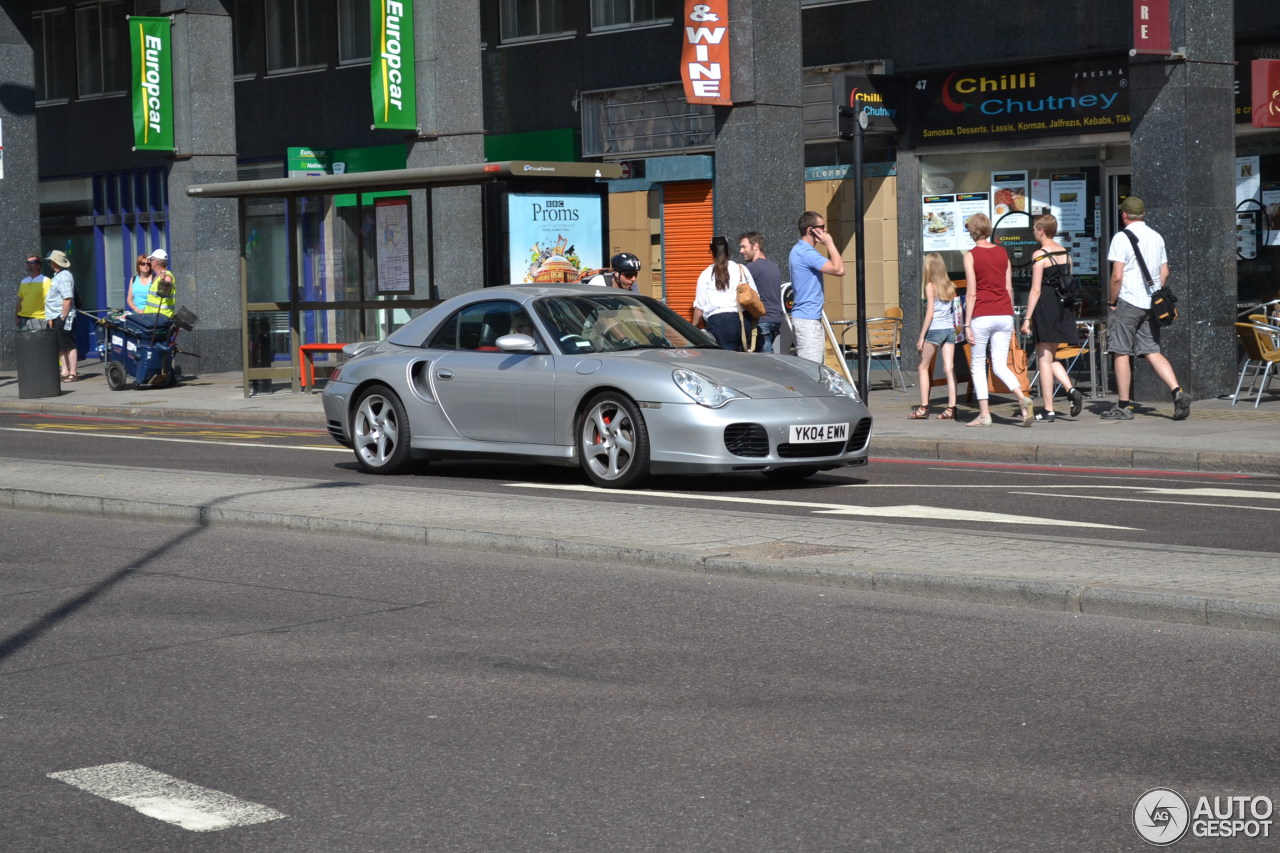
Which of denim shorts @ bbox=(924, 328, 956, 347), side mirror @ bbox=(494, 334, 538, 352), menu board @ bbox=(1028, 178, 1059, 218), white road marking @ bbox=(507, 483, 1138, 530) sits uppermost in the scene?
menu board @ bbox=(1028, 178, 1059, 218)

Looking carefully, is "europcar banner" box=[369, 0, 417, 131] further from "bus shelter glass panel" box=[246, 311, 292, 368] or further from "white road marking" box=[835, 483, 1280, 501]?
"white road marking" box=[835, 483, 1280, 501]

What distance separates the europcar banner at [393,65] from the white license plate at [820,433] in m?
13.1

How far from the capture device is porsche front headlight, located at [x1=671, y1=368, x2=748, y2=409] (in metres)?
11.9

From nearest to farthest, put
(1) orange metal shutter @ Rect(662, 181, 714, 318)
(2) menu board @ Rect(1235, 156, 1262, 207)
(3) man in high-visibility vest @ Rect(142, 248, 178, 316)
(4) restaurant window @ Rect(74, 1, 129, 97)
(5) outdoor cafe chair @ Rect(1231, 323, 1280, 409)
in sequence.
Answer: (5) outdoor cafe chair @ Rect(1231, 323, 1280, 409) → (2) menu board @ Rect(1235, 156, 1262, 207) → (3) man in high-visibility vest @ Rect(142, 248, 178, 316) → (1) orange metal shutter @ Rect(662, 181, 714, 318) → (4) restaurant window @ Rect(74, 1, 129, 97)

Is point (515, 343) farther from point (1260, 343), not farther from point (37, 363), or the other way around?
point (37, 363)

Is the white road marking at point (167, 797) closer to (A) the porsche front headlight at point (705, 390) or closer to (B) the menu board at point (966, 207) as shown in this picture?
(A) the porsche front headlight at point (705, 390)

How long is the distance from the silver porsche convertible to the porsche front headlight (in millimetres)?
12

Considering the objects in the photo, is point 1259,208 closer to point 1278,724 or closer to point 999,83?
point 999,83

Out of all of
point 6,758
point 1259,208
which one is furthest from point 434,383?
point 1259,208

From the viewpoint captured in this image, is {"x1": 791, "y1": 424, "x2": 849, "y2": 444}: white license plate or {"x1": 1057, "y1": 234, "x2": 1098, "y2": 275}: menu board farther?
{"x1": 1057, "y1": 234, "x2": 1098, "y2": 275}: menu board

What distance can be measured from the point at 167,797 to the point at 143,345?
21.2 metres

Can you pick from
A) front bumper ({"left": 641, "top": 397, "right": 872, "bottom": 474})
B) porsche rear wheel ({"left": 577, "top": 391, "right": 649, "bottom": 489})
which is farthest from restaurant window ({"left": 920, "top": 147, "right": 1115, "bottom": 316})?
porsche rear wheel ({"left": 577, "top": 391, "right": 649, "bottom": 489})

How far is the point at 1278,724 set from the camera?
570cm

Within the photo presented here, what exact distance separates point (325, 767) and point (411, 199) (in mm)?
16234
